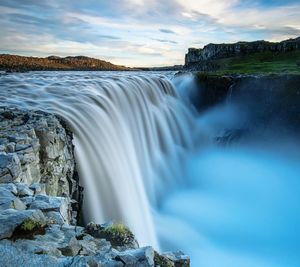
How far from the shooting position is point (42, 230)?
5.51 m

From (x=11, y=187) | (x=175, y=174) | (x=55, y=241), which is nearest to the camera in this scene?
(x=55, y=241)

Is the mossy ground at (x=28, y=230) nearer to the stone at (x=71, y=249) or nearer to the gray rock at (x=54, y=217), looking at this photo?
the gray rock at (x=54, y=217)

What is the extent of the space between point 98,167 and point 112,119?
5033mm

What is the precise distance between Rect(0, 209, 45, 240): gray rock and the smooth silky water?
6.28 metres

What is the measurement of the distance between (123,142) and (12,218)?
471 inches

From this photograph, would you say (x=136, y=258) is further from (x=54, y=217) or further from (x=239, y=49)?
(x=239, y=49)

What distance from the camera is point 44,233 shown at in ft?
18.0

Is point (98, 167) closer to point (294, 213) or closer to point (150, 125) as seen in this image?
point (150, 125)

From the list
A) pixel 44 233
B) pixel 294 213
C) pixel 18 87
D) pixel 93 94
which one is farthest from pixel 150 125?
pixel 44 233

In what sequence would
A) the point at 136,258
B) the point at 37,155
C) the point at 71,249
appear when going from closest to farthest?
the point at 136,258, the point at 71,249, the point at 37,155

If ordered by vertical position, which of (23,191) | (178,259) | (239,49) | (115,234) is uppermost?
(239,49)

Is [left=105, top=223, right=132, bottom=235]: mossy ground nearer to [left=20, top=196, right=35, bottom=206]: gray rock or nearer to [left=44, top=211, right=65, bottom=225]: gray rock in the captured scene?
[left=44, top=211, right=65, bottom=225]: gray rock

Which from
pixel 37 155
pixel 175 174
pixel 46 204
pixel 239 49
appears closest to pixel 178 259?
pixel 46 204

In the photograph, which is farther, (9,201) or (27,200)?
(27,200)
